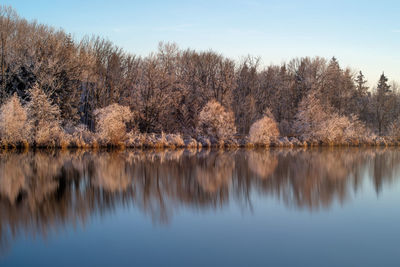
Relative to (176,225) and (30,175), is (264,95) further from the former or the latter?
(176,225)

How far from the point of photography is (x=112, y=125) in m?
28.7

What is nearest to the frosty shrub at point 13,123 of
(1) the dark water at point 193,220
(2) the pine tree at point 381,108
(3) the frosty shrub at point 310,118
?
(1) the dark water at point 193,220

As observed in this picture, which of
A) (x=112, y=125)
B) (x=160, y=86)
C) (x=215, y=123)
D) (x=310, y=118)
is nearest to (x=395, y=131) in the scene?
(x=310, y=118)

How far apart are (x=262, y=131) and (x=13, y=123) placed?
A: 2188 cm

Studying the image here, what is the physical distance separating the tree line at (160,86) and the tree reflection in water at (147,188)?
42.8 feet

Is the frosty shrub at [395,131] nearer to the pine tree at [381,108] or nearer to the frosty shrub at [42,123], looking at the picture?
the pine tree at [381,108]

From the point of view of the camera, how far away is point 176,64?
44562 millimetres

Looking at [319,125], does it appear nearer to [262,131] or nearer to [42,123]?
[262,131]

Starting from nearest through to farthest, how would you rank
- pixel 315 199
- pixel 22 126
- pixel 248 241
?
pixel 248 241 → pixel 315 199 → pixel 22 126

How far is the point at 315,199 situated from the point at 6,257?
8.44 m

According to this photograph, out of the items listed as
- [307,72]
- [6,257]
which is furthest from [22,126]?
[307,72]

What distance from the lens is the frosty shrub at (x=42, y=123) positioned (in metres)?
27.4

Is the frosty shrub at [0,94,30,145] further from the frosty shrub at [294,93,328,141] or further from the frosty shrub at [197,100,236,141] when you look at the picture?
the frosty shrub at [294,93,328,141]

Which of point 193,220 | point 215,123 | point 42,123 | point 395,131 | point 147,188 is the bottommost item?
point 193,220
